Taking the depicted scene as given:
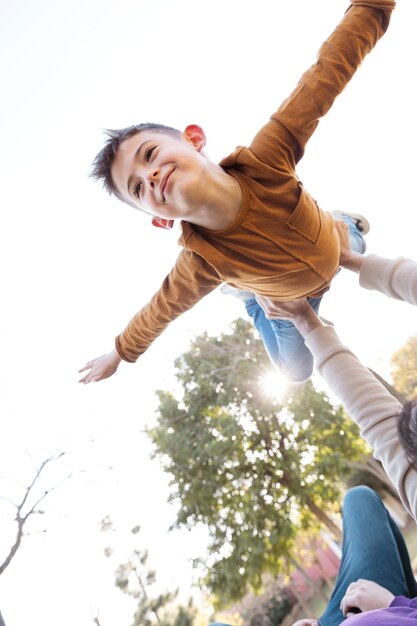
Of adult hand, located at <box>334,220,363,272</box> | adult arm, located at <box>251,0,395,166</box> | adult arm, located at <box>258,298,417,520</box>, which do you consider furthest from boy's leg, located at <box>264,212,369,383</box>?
adult arm, located at <box>251,0,395,166</box>

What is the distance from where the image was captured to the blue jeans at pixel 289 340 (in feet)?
8.53

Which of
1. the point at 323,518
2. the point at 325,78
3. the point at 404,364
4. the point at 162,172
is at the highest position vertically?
the point at 162,172

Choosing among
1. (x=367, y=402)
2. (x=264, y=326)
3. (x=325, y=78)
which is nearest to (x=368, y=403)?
(x=367, y=402)

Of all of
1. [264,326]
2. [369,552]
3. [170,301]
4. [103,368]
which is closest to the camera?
[369,552]

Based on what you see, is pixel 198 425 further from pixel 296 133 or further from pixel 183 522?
pixel 296 133

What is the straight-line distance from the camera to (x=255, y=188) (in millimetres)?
2039

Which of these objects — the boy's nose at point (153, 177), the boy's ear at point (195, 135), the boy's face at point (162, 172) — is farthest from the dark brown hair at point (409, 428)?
the boy's ear at point (195, 135)

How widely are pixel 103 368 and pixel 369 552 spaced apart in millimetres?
1879

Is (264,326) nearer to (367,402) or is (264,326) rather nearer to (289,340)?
(289,340)

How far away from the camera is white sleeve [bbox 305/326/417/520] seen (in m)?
1.15

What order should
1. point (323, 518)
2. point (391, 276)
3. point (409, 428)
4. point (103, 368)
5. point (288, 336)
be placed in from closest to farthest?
point (409, 428) → point (391, 276) → point (288, 336) → point (103, 368) → point (323, 518)

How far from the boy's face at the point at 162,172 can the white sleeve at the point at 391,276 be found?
0.92 m

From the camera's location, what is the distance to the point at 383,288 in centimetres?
195

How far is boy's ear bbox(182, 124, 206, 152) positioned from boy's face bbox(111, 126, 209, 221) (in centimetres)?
2
